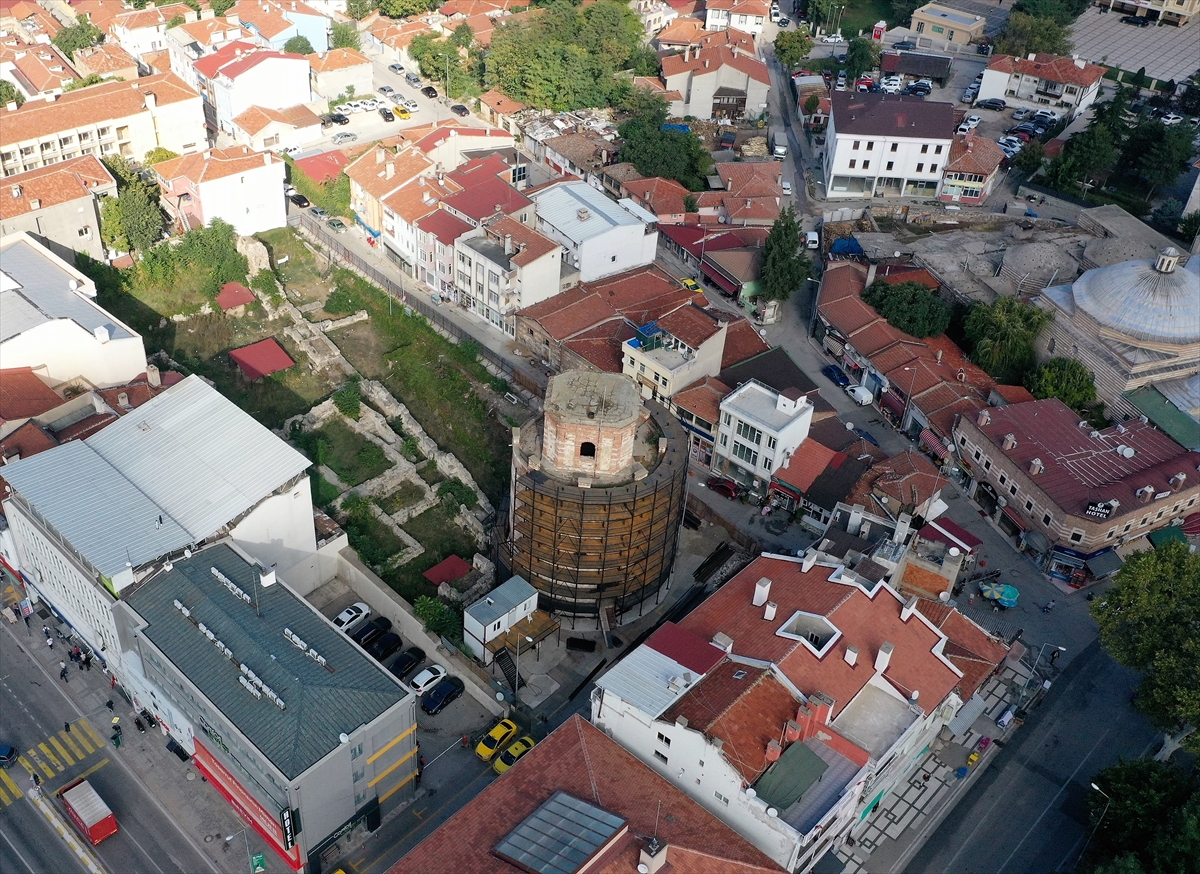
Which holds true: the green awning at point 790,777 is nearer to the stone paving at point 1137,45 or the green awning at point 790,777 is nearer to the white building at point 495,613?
the white building at point 495,613

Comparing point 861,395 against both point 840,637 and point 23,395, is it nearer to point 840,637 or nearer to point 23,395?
point 840,637

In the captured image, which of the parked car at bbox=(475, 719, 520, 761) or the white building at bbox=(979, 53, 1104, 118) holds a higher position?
the white building at bbox=(979, 53, 1104, 118)

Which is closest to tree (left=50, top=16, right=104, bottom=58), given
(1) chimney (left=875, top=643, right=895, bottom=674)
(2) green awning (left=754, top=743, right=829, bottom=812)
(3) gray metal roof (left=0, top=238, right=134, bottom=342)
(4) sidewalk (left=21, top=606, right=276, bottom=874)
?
(3) gray metal roof (left=0, top=238, right=134, bottom=342)

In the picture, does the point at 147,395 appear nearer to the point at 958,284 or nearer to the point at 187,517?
the point at 187,517

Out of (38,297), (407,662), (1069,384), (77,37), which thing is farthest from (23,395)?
(1069,384)

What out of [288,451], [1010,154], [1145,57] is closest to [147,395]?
[288,451]

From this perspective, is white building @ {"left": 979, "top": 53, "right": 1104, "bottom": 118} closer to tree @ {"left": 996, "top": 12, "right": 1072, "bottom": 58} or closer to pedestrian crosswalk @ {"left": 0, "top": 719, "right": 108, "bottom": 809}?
tree @ {"left": 996, "top": 12, "right": 1072, "bottom": 58}

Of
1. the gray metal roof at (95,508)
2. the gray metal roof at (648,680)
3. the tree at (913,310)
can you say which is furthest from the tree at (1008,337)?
the gray metal roof at (95,508)

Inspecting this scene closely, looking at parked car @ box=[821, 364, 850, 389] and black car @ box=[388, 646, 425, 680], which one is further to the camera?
parked car @ box=[821, 364, 850, 389]
